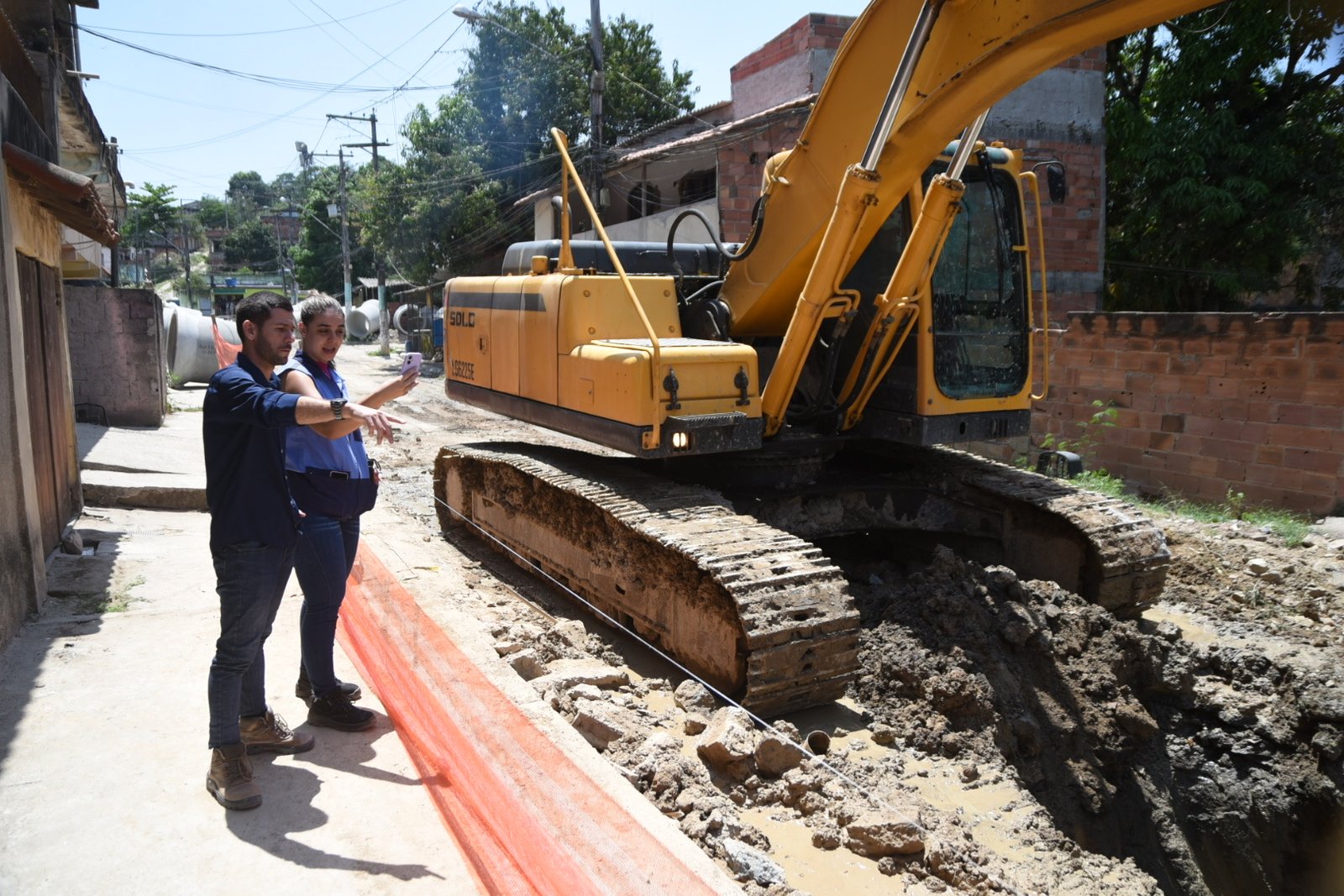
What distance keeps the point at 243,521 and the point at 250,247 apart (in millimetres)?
79623

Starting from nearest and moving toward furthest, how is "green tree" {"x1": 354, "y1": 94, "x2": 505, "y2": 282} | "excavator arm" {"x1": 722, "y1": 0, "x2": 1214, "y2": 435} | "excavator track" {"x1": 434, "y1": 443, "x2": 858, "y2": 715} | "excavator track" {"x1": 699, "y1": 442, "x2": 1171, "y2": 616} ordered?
"excavator arm" {"x1": 722, "y1": 0, "x2": 1214, "y2": 435} → "excavator track" {"x1": 434, "y1": 443, "x2": 858, "y2": 715} → "excavator track" {"x1": 699, "y1": 442, "x2": 1171, "y2": 616} → "green tree" {"x1": 354, "y1": 94, "x2": 505, "y2": 282}

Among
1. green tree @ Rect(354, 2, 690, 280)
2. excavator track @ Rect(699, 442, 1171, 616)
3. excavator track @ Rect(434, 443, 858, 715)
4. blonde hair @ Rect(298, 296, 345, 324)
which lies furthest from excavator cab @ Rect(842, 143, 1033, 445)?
green tree @ Rect(354, 2, 690, 280)

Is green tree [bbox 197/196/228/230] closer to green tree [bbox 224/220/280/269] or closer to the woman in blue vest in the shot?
green tree [bbox 224/220/280/269]

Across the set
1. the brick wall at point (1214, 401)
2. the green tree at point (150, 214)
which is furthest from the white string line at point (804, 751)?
the green tree at point (150, 214)

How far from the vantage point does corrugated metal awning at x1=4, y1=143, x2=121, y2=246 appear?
16.6 ft

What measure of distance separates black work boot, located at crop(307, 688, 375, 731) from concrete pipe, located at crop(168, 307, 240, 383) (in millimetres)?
15951

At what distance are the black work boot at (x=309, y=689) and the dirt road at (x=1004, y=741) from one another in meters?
0.72

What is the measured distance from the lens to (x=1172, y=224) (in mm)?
14461

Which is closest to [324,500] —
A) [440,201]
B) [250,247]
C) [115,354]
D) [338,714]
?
[338,714]

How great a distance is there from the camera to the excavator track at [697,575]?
4.00 meters

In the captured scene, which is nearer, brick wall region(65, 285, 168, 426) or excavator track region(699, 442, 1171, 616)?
excavator track region(699, 442, 1171, 616)

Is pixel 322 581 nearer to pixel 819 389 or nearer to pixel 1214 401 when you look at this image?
pixel 819 389

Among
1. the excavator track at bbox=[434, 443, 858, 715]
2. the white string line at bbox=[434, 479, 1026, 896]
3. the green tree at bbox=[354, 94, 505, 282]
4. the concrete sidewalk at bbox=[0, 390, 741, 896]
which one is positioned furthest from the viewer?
the green tree at bbox=[354, 94, 505, 282]

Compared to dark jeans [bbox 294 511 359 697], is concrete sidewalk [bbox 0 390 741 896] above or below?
below
